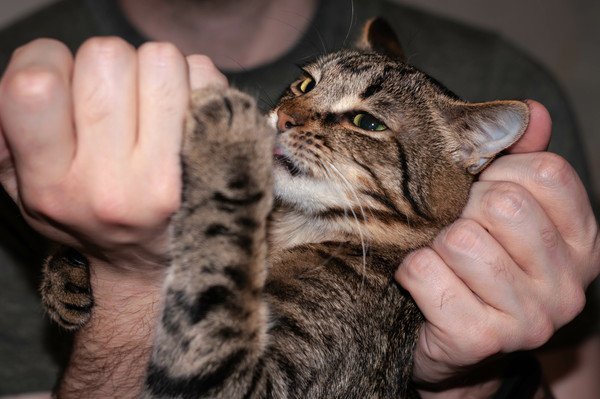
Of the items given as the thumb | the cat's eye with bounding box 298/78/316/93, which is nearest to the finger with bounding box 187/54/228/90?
the thumb

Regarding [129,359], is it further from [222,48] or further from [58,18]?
[58,18]

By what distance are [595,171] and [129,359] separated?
3.11 metres

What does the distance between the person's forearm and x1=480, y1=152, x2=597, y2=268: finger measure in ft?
2.59

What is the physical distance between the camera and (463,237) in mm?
1197

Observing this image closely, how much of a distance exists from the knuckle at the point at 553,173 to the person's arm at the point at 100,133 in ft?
2.23

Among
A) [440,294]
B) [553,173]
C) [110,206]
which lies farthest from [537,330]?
[110,206]

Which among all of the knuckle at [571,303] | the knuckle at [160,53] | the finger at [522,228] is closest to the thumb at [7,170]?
the knuckle at [160,53]

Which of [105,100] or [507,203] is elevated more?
[105,100]

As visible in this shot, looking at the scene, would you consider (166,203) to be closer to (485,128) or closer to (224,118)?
(224,118)

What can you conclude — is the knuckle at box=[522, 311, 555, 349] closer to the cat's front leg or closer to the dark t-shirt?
the cat's front leg

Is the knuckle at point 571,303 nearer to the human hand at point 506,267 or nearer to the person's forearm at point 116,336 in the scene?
the human hand at point 506,267

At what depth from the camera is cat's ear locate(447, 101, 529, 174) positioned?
1245 mm

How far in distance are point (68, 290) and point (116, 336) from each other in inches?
5.7

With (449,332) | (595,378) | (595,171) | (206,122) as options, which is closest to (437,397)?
(449,332)
